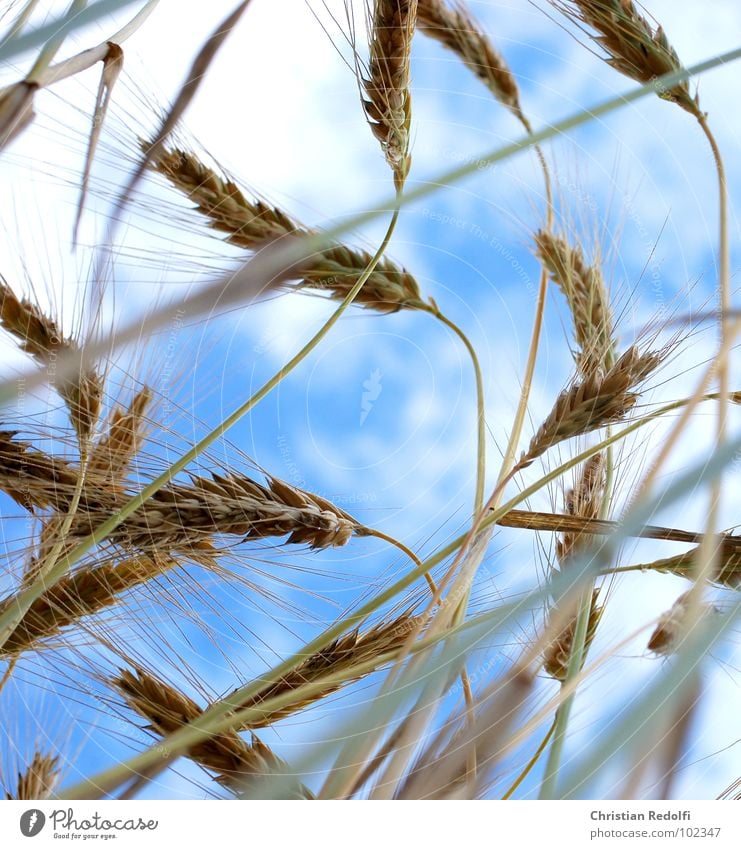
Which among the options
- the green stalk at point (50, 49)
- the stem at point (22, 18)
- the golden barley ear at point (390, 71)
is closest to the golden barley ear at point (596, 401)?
the golden barley ear at point (390, 71)

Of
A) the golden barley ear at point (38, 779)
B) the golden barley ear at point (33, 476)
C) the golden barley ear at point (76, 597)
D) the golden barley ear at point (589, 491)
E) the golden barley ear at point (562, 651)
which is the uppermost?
the golden barley ear at point (589, 491)

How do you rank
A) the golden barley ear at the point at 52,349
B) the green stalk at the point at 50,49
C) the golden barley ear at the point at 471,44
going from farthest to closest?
the golden barley ear at the point at 471,44 → the golden barley ear at the point at 52,349 → the green stalk at the point at 50,49

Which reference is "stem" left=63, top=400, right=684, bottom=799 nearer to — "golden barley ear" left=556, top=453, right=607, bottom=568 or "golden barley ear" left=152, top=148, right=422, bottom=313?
"golden barley ear" left=556, top=453, right=607, bottom=568

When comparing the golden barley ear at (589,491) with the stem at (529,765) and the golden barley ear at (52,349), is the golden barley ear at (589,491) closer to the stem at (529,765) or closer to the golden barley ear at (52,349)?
the stem at (529,765)

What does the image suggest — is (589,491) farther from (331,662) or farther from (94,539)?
(94,539)

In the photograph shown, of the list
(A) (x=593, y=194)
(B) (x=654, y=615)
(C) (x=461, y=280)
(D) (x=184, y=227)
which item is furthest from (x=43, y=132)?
(B) (x=654, y=615)

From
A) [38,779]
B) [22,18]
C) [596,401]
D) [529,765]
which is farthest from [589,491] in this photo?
[22,18]
